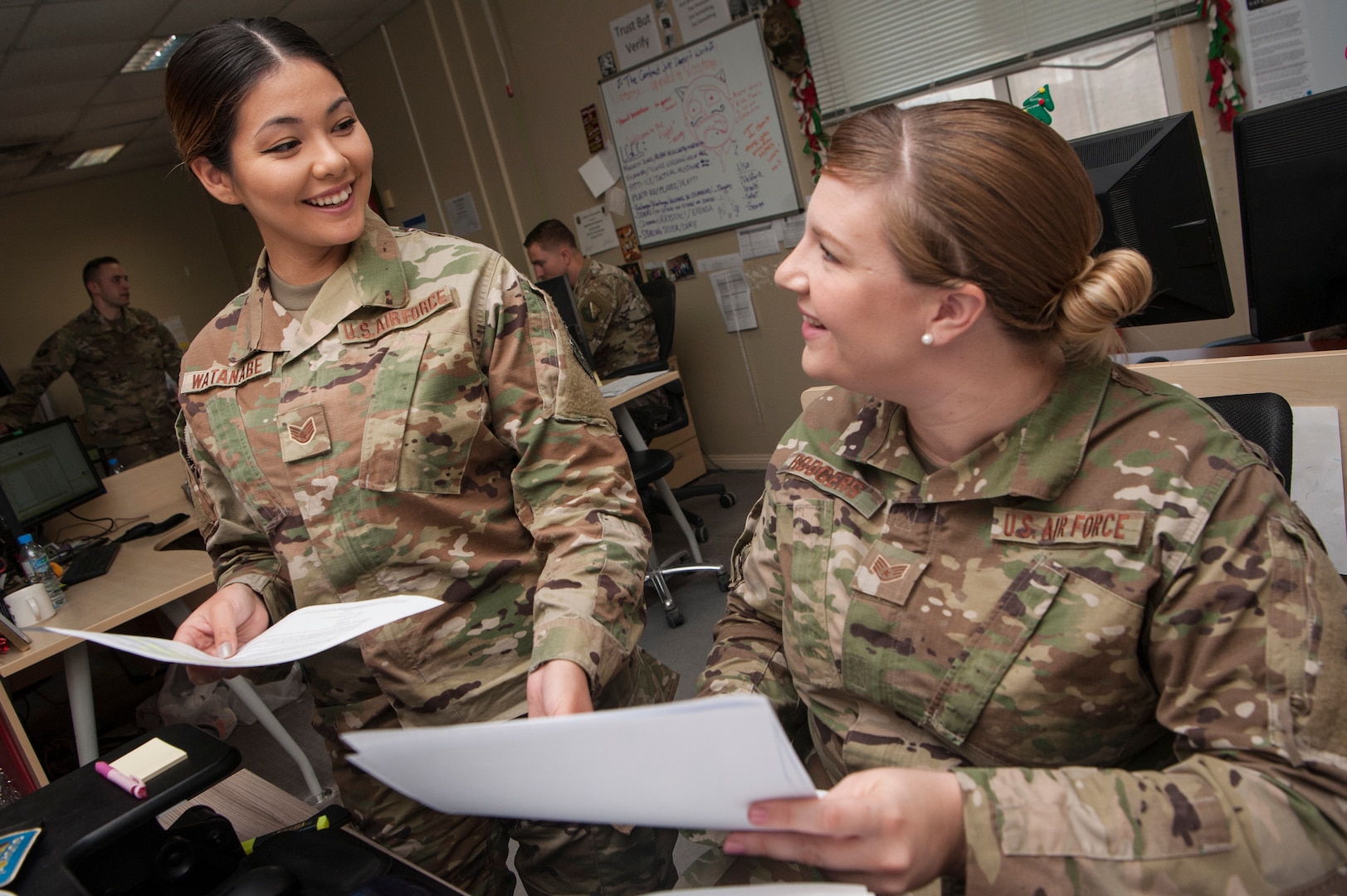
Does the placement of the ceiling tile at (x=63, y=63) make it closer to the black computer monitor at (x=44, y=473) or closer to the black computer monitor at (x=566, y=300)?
the black computer monitor at (x=44, y=473)

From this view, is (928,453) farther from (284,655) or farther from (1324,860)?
(284,655)

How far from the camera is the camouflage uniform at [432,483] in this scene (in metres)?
1.04

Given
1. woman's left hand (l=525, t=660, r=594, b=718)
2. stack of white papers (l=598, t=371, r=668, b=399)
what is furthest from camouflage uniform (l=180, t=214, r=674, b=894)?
stack of white papers (l=598, t=371, r=668, b=399)

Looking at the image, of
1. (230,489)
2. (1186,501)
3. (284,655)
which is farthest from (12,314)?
(1186,501)

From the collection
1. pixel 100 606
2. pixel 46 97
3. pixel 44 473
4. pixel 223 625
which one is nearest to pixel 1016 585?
pixel 223 625

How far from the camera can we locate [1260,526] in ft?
2.38

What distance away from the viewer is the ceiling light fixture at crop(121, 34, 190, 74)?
4.66 meters

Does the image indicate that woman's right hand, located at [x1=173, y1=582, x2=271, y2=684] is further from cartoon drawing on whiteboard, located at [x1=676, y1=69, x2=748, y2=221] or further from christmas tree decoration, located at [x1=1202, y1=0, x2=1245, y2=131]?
cartoon drawing on whiteboard, located at [x1=676, y1=69, x2=748, y2=221]

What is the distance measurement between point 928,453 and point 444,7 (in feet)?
16.4

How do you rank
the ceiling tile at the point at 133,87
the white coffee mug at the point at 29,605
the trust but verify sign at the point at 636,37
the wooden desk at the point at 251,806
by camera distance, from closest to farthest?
the wooden desk at the point at 251,806 → the white coffee mug at the point at 29,605 → the trust but verify sign at the point at 636,37 → the ceiling tile at the point at 133,87

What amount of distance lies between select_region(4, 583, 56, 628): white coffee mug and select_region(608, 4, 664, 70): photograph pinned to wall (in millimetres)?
3330

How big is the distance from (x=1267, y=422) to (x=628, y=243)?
13.3 feet

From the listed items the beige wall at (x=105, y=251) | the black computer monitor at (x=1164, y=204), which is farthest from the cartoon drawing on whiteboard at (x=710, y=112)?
the beige wall at (x=105, y=251)

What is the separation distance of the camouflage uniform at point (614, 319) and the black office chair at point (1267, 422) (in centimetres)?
319
